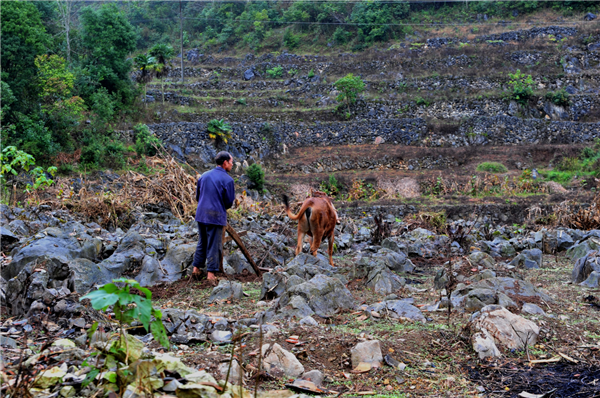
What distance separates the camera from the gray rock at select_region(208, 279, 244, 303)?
466 cm

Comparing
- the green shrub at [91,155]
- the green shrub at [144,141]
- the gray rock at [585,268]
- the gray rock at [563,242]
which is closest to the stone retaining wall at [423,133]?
the green shrub at [144,141]

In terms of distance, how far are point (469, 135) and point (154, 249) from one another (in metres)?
26.5

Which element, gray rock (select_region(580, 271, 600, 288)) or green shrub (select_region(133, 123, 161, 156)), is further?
green shrub (select_region(133, 123, 161, 156))

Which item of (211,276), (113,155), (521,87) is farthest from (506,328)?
(521,87)

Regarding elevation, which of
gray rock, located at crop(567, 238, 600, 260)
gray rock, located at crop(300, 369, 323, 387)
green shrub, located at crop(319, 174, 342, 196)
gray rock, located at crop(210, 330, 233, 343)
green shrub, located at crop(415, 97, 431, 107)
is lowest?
green shrub, located at crop(319, 174, 342, 196)

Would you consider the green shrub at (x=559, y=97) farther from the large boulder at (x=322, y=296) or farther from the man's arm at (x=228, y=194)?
the large boulder at (x=322, y=296)

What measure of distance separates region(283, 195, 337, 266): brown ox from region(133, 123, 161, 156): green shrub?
55.3ft

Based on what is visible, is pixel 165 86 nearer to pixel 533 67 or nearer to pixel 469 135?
pixel 469 135

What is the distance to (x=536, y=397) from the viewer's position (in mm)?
2453

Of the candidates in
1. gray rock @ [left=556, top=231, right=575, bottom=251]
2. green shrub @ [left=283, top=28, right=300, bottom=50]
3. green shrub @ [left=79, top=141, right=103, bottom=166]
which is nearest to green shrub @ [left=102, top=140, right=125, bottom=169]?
green shrub @ [left=79, top=141, right=103, bottom=166]

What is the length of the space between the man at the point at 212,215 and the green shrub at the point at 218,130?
800 inches

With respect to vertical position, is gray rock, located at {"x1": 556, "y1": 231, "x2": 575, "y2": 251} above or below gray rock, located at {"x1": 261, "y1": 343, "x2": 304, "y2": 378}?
below

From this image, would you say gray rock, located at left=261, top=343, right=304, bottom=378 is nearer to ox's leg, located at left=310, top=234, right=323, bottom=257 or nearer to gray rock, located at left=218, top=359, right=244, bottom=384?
gray rock, located at left=218, top=359, right=244, bottom=384

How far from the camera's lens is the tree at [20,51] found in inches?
732
